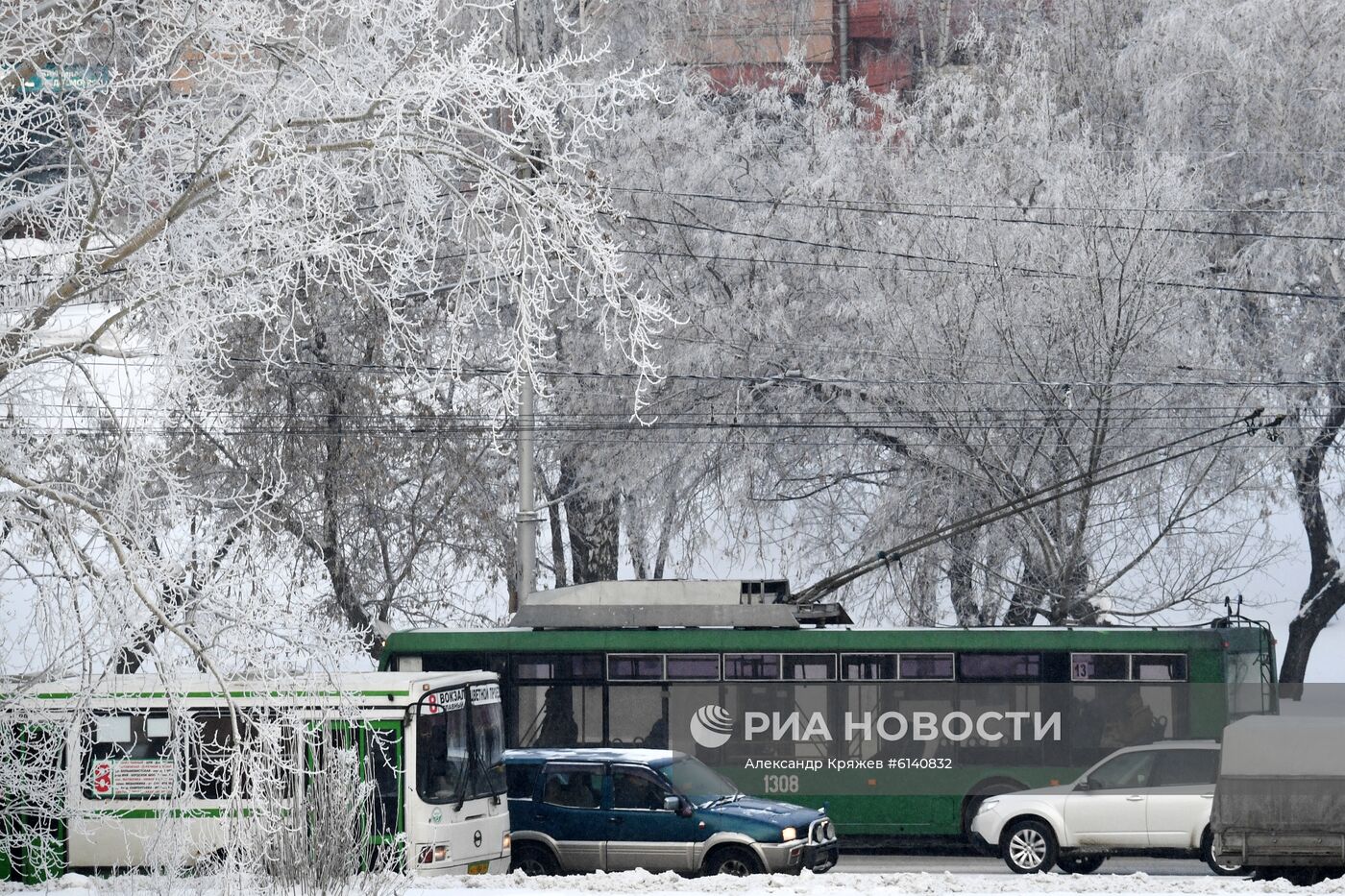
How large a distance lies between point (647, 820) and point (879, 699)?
11.7 feet

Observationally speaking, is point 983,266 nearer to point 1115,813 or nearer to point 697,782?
point 1115,813

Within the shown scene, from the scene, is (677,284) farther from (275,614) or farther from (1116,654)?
(275,614)

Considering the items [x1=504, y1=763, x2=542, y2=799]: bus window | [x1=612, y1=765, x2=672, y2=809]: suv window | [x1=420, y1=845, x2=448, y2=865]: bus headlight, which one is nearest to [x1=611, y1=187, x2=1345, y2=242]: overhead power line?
[x1=612, y1=765, x2=672, y2=809]: suv window

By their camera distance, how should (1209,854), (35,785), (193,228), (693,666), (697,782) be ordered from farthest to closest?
(693,666) < (1209,854) < (697,782) < (35,785) < (193,228)

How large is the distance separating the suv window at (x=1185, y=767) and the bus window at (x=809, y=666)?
3.63 m

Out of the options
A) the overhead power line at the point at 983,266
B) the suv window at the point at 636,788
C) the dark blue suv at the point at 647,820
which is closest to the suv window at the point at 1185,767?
the dark blue suv at the point at 647,820

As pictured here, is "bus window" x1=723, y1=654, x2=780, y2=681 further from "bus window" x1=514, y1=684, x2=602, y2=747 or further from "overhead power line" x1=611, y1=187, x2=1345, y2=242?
"overhead power line" x1=611, y1=187, x2=1345, y2=242

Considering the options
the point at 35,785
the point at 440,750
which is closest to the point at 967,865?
the point at 440,750

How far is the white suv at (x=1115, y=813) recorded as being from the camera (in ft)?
56.0

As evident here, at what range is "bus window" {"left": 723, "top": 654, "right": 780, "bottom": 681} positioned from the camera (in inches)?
752

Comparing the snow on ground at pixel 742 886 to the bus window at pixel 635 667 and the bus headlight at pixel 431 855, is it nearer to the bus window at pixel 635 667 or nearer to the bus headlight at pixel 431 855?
the bus headlight at pixel 431 855

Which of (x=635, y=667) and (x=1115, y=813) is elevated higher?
(x=635, y=667)

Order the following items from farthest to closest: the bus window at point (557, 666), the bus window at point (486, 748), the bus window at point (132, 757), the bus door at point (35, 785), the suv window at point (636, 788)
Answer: the bus window at point (557, 666)
the suv window at point (636, 788)
the bus window at point (486, 748)
the bus window at point (132, 757)
the bus door at point (35, 785)

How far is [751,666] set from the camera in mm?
19141
